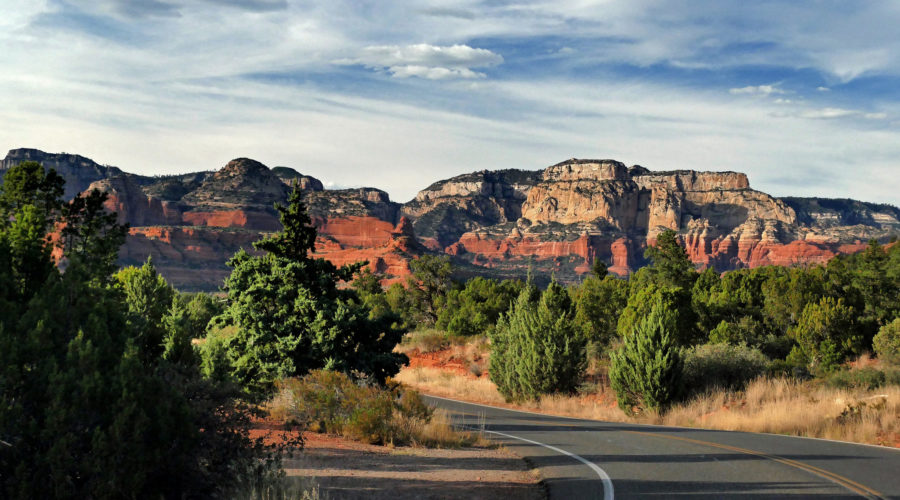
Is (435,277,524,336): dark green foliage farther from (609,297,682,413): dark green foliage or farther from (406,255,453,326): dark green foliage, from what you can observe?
(609,297,682,413): dark green foliage

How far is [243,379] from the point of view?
16.8m

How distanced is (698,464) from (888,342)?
18.4 m

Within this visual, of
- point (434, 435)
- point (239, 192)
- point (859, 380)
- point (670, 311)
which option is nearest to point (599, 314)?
point (670, 311)

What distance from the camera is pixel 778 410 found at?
57.7ft

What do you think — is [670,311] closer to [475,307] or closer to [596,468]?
[596,468]

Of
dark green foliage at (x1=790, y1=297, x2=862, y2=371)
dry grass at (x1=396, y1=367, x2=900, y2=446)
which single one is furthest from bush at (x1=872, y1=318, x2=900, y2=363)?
dry grass at (x1=396, y1=367, x2=900, y2=446)

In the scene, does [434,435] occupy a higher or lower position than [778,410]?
lower

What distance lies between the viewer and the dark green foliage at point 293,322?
54.9 feet

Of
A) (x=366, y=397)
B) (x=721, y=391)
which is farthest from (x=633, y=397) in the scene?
(x=366, y=397)

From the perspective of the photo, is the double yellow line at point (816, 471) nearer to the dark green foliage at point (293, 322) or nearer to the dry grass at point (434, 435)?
the dry grass at point (434, 435)

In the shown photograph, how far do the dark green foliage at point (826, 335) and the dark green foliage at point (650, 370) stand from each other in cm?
858

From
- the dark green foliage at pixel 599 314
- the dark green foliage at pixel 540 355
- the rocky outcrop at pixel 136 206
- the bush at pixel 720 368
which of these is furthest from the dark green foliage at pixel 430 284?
the rocky outcrop at pixel 136 206

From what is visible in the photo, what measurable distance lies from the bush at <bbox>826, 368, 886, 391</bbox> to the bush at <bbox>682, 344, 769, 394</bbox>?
2635 millimetres

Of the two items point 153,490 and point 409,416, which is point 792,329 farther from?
point 153,490
